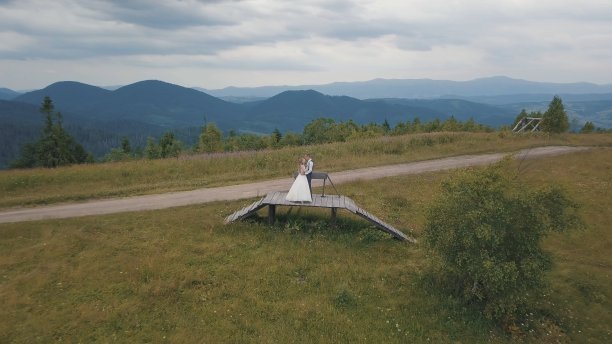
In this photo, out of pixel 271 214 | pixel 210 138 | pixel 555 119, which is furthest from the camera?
pixel 210 138

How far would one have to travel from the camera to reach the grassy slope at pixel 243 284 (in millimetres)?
12000

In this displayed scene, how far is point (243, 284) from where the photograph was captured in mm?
14320

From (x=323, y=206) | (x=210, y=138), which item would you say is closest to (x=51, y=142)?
(x=210, y=138)

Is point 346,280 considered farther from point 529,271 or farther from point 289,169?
point 289,169

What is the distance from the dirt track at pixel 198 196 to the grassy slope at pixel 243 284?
1.47 m

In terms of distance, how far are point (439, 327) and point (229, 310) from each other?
6.81 meters

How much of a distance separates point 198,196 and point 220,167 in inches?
276

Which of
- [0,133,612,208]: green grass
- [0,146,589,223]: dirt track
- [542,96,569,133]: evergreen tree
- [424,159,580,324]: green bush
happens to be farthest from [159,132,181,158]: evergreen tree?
[424,159,580,324]: green bush

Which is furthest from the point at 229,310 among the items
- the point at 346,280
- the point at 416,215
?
the point at 416,215

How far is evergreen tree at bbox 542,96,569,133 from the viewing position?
1772 inches

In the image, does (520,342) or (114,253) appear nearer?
(520,342)

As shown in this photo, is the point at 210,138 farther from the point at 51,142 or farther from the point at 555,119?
the point at 555,119

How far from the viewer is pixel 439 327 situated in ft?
40.8

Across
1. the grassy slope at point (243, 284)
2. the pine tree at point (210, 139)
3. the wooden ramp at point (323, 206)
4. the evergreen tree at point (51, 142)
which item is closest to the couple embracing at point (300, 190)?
the wooden ramp at point (323, 206)
